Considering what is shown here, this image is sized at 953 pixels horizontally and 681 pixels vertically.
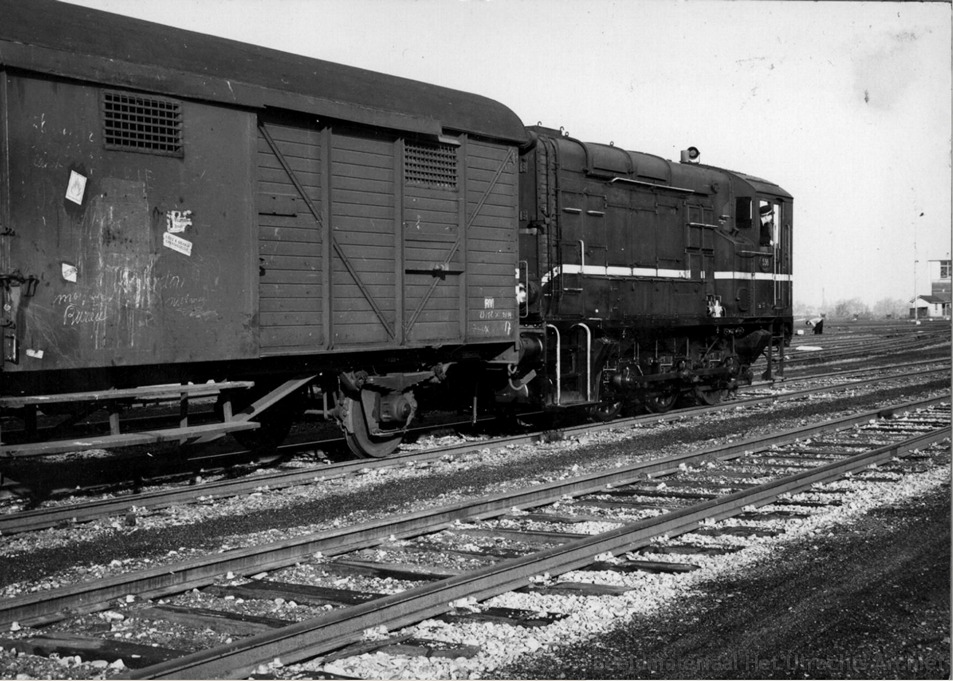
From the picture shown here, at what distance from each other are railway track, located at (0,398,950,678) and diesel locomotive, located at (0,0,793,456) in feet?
8.06

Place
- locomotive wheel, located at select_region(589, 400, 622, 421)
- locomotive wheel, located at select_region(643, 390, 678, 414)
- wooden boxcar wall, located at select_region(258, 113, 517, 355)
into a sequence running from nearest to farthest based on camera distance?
wooden boxcar wall, located at select_region(258, 113, 517, 355)
locomotive wheel, located at select_region(589, 400, 622, 421)
locomotive wheel, located at select_region(643, 390, 678, 414)

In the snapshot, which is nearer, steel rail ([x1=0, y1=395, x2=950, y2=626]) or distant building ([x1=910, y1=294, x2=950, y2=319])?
steel rail ([x1=0, y1=395, x2=950, y2=626])

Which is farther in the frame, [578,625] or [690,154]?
[690,154]

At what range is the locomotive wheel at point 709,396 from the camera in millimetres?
16281

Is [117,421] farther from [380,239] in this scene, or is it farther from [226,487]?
[380,239]

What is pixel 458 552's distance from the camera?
6.32 metres

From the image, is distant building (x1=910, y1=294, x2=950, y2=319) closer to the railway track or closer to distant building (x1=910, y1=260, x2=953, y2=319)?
distant building (x1=910, y1=260, x2=953, y2=319)

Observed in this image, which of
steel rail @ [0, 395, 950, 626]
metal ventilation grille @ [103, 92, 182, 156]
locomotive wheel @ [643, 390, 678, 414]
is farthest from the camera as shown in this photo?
locomotive wheel @ [643, 390, 678, 414]

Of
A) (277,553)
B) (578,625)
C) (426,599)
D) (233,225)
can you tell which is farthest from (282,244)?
(578,625)

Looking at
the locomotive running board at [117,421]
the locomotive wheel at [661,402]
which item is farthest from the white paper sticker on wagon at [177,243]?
the locomotive wheel at [661,402]

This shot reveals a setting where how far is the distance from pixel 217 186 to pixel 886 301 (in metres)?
129

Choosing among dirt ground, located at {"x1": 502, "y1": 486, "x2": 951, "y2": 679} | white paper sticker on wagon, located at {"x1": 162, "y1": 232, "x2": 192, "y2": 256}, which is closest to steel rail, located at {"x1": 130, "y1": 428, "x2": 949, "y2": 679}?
dirt ground, located at {"x1": 502, "y1": 486, "x2": 951, "y2": 679}

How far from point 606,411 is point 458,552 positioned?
8548mm

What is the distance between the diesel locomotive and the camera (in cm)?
724
